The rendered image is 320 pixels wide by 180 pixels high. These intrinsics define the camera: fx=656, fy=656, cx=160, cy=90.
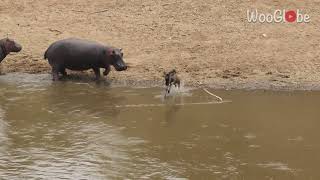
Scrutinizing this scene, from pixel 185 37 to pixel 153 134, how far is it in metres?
5.83

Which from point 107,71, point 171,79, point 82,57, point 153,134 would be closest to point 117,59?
point 107,71

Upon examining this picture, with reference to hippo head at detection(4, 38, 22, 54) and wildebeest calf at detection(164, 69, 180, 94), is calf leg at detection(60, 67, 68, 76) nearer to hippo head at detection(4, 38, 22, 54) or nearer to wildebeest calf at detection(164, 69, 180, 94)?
hippo head at detection(4, 38, 22, 54)

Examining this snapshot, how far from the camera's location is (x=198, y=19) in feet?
49.1

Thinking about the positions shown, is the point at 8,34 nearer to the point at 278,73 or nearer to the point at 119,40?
the point at 119,40

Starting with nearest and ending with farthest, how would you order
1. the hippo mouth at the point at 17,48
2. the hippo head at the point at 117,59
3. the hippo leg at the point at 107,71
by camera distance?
1. the hippo head at the point at 117,59
2. the hippo leg at the point at 107,71
3. the hippo mouth at the point at 17,48

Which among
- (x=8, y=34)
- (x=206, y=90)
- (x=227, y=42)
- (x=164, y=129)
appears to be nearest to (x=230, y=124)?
(x=164, y=129)

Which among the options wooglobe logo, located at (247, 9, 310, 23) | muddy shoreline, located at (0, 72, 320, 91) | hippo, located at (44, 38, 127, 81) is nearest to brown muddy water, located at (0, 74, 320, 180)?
muddy shoreline, located at (0, 72, 320, 91)

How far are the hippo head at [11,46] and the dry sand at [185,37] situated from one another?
0.33 meters

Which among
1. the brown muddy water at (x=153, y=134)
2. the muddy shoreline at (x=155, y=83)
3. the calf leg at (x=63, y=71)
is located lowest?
the brown muddy water at (x=153, y=134)

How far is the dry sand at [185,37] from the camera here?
39.4 ft

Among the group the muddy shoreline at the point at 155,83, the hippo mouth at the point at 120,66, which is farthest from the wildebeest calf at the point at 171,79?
the hippo mouth at the point at 120,66

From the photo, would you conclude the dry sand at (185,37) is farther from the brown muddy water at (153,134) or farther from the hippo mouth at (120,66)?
the brown muddy water at (153,134)

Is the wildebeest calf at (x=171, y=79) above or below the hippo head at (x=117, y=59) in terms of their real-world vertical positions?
below

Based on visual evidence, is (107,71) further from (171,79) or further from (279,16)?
(279,16)
